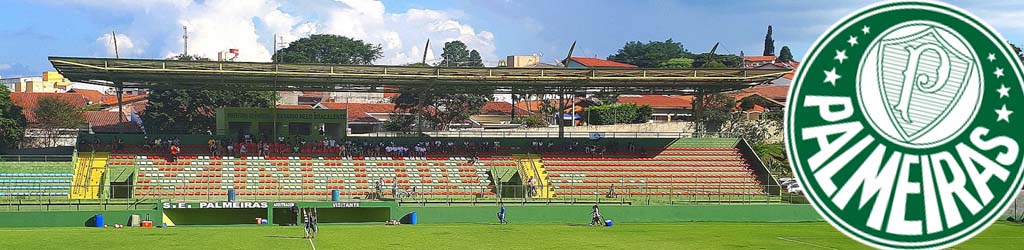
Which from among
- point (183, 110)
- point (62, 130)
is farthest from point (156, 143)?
point (62, 130)

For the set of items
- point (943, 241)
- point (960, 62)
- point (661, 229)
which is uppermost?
point (960, 62)

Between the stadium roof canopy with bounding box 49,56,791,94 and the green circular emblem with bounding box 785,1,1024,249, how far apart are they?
45.3 m

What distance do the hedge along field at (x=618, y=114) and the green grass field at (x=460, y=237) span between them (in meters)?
45.7

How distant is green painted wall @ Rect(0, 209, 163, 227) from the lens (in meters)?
36.0

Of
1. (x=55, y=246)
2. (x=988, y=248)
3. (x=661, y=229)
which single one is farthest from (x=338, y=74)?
(x=988, y=248)

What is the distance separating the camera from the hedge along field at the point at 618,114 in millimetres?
84688

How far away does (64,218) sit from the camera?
36656mm

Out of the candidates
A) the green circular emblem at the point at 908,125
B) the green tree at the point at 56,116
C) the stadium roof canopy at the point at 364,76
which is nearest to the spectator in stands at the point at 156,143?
the stadium roof canopy at the point at 364,76

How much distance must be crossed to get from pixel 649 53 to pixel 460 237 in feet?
477

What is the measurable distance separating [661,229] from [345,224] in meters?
11.9

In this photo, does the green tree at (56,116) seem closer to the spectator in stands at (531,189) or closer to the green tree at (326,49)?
the spectator in stands at (531,189)

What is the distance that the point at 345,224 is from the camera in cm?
3856

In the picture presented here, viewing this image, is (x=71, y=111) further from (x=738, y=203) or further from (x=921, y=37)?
(x=921, y=37)

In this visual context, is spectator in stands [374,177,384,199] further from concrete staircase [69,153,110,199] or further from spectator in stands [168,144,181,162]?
concrete staircase [69,153,110,199]
